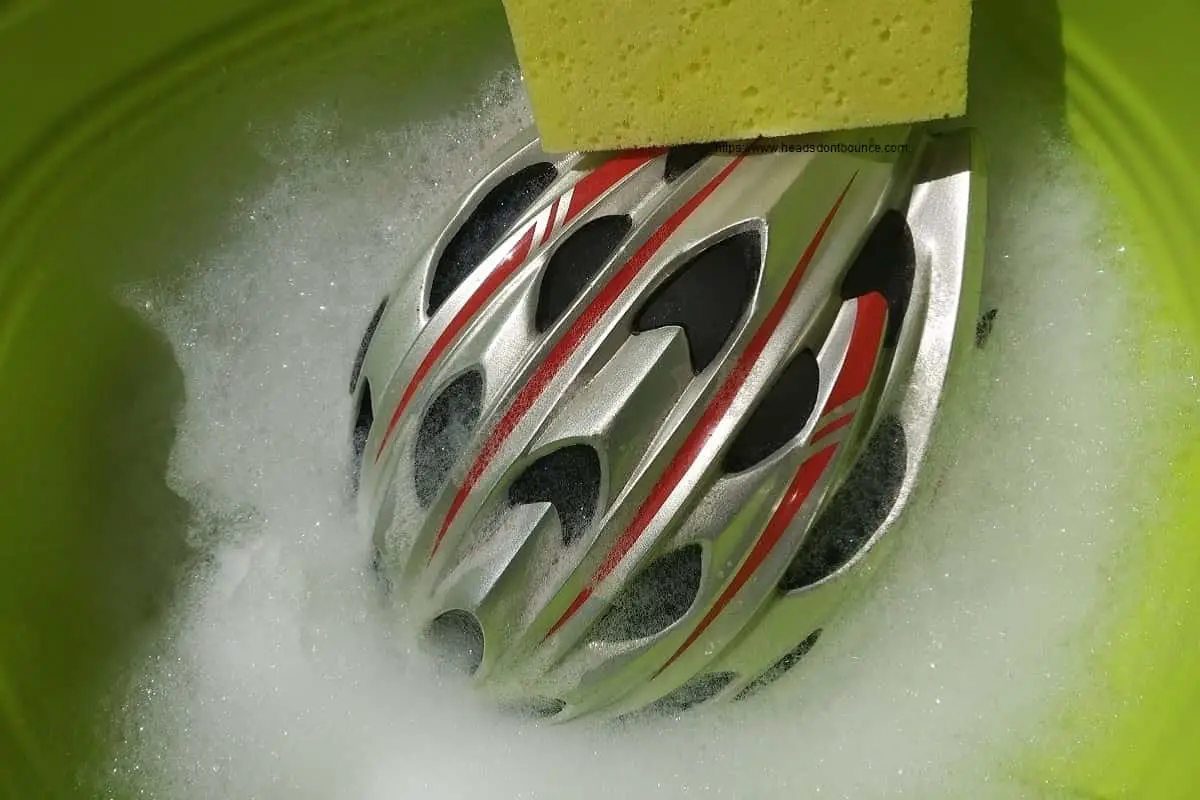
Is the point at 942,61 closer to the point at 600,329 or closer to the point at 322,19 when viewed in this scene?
the point at 600,329

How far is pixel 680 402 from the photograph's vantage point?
51 cm

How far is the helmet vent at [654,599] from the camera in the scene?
53 centimetres

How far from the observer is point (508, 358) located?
54 cm

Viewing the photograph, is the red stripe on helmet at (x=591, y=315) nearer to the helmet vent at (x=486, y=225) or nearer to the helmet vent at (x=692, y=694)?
the helmet vent at (x=486, y=225)

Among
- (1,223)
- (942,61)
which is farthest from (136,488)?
(942,61)

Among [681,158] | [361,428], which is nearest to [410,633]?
[361,428]

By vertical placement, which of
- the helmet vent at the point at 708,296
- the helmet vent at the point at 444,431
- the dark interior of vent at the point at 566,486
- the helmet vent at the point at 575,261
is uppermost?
the helmet vent at the point at 575,261

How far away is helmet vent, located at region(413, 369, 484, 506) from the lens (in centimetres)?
55

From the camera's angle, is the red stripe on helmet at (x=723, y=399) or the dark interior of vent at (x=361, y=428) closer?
the red stripe on helmet at (x=723, y=399)

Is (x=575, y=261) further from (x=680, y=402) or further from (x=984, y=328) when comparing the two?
(x=984, y=328)

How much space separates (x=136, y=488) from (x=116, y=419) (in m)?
0.06

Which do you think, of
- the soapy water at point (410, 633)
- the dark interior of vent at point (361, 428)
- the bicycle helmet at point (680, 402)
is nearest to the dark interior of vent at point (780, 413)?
the bicycle helmet at point (680, 402)

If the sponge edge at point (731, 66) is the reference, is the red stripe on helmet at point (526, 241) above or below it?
below

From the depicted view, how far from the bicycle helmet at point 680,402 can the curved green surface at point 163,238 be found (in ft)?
0.41
